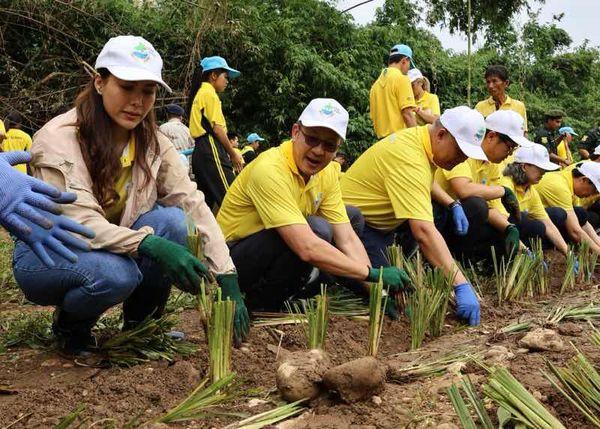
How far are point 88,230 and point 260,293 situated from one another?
3.87 feet

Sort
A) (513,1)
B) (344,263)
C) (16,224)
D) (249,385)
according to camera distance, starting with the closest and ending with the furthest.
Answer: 1. (16,224)
2. (249,385)
3. (344,263)
4. (513,1)

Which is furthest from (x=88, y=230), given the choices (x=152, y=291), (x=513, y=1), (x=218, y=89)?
(x=513, y=1)

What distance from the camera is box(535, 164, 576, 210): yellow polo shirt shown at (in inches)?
211

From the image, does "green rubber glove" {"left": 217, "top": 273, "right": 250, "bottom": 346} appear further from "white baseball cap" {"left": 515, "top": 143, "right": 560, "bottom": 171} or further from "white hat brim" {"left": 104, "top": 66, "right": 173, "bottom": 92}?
"white baseball cap" {"left": 515, "top": 143, "right": 560, "bottom": 171}

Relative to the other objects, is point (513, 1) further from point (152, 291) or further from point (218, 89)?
point (152, 291)

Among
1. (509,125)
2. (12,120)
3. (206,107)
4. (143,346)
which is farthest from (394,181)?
(12,120)

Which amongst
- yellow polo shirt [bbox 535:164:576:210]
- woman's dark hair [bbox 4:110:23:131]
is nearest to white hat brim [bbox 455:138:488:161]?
yellow polo shirt [bbox 535:164:576:210]

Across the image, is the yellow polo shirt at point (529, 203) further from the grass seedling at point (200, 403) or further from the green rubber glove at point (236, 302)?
the grass seedling at point (200, 403)

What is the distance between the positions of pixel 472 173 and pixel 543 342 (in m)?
2.27

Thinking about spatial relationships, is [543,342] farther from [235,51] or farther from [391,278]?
[235,51]

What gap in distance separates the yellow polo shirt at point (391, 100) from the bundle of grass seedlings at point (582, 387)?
11.6 ft

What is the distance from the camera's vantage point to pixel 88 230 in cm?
196

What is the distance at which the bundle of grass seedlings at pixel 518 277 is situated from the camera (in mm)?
3586

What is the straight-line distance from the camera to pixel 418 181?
3291 mm
